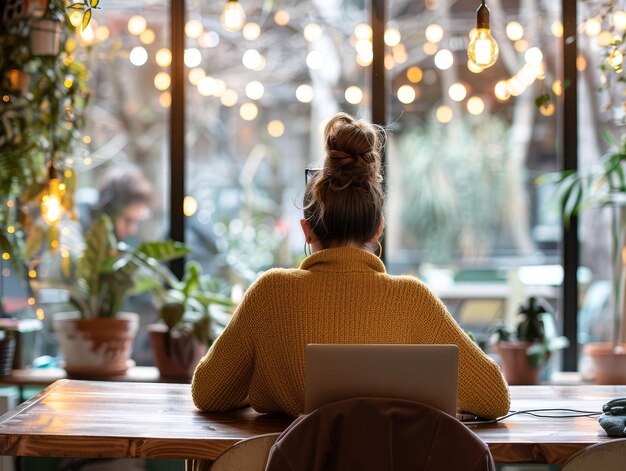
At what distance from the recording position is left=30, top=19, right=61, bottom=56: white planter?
11.8 ft

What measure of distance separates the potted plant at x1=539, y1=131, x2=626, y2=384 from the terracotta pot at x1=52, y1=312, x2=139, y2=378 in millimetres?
1947

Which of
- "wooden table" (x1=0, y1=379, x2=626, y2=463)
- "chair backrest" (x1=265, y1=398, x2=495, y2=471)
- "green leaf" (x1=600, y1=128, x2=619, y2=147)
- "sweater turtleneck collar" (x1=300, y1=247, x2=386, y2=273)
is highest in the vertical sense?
"green leaf" (x1=600, y1=128, x2=619, y2=147)

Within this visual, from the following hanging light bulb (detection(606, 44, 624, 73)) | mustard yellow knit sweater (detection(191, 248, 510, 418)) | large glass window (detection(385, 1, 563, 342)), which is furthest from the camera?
large glass window (detection(385, 1, 563, 342))

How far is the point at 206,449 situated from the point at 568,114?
105 inches

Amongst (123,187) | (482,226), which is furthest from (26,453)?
(482,226)

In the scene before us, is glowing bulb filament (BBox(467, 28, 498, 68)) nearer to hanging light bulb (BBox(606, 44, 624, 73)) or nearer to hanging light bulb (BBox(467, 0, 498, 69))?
hanging light bulb (BBox(467, 0, 498, 69))

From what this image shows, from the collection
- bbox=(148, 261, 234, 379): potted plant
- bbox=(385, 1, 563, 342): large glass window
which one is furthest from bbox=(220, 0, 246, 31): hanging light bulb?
bbox=(148, 261, 234, 379): potted plant

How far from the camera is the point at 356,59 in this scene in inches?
173

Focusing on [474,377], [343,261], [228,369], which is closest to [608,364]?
[474,377]

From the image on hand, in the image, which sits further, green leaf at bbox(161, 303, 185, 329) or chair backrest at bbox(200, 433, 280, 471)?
green leaf at bbox(161, 303, 185, 329)

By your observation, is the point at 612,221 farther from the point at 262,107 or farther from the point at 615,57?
the point at 262,107

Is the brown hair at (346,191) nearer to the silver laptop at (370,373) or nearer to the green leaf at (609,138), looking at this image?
the silver laptop at (370,373)

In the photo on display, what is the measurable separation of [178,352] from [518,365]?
56.3 inches

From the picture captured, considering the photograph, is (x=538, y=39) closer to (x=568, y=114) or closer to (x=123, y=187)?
(x=568, y=114)
